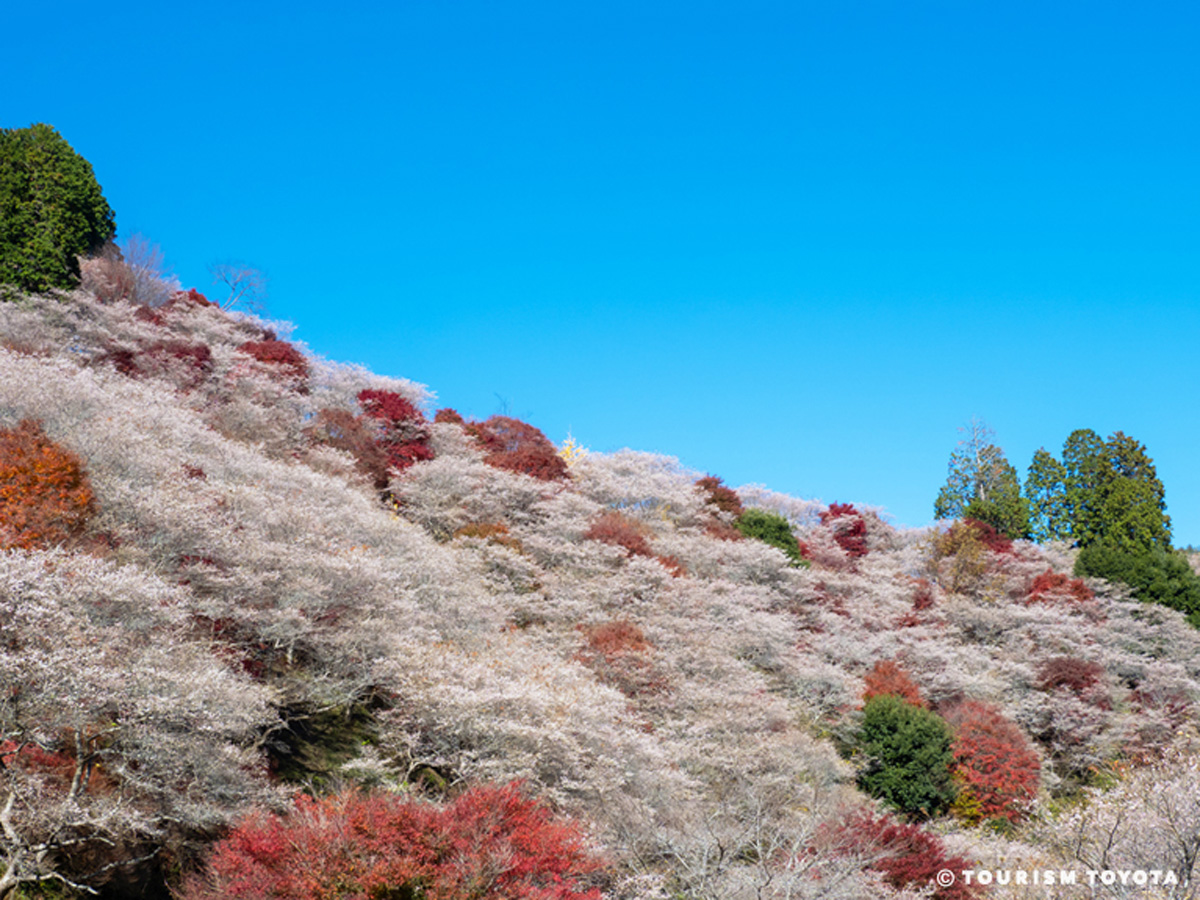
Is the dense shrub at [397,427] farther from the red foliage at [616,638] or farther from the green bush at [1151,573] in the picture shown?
the green bush at [1151,573]

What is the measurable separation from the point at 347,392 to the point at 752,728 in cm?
2378

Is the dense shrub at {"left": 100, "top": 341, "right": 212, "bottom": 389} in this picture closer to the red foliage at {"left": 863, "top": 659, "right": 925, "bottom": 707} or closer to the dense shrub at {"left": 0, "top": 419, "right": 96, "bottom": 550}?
the dense shrub at {"left": 0, "top": 419, "right": 96, "bottom": 550}

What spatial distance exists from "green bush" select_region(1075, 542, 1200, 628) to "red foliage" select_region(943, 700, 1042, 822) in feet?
54.5

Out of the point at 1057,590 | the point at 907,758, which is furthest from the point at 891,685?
the point at 1057,590

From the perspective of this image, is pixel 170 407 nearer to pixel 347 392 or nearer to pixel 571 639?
pixel 571 639

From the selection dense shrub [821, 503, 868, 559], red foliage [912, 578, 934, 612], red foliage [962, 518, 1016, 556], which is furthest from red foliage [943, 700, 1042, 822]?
dense shrub [821, 503, 868, 559]

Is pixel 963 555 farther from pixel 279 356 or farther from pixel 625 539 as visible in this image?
pixel 279 356

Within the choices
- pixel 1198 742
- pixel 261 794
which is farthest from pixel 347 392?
pixel 1198 742

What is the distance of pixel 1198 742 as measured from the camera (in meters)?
15.2

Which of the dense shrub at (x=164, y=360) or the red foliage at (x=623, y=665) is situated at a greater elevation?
the dense shrub at (x=164, y=360)

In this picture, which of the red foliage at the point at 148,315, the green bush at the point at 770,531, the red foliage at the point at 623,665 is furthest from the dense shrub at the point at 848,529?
the red foliage at the point at 148,315

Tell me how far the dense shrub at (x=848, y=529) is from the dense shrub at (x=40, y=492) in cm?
3629

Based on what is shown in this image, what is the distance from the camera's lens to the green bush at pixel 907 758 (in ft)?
66.7

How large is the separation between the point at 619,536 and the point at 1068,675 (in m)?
16.1
